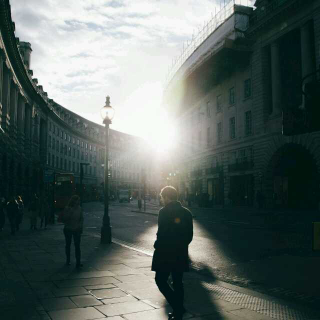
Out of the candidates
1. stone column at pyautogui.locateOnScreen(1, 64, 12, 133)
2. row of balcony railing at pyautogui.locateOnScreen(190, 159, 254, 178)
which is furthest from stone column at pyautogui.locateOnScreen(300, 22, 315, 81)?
stone column at pyautogui.locateOnScreen(1, 64, 12, 133)

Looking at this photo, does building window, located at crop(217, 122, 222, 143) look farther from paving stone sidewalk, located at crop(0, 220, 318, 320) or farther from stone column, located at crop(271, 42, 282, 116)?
paving stone sidewalk, located at crop(0, 220, 318, 320)

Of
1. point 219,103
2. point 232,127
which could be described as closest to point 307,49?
point 232,127

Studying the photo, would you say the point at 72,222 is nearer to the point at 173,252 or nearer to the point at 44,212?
the point at 173,252

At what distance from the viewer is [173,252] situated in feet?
16.1

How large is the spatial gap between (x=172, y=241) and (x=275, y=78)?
1384 inches

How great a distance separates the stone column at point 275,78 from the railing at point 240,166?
5.94 meters

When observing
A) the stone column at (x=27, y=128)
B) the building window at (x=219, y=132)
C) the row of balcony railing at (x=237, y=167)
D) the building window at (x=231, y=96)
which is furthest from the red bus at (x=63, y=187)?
the building window at (x=231, y=96)

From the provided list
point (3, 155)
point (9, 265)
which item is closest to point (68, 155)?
point (3, 155)

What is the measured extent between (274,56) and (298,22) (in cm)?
448

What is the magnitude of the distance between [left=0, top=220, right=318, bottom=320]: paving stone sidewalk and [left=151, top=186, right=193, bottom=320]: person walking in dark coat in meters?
0.44

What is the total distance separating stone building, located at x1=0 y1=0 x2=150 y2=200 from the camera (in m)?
32.8

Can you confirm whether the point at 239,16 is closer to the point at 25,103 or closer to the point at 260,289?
the point at 25,103

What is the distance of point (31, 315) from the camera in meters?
5.12

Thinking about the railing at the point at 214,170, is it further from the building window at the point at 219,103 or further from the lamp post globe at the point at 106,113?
the lamp post globe at the point at 106,113
